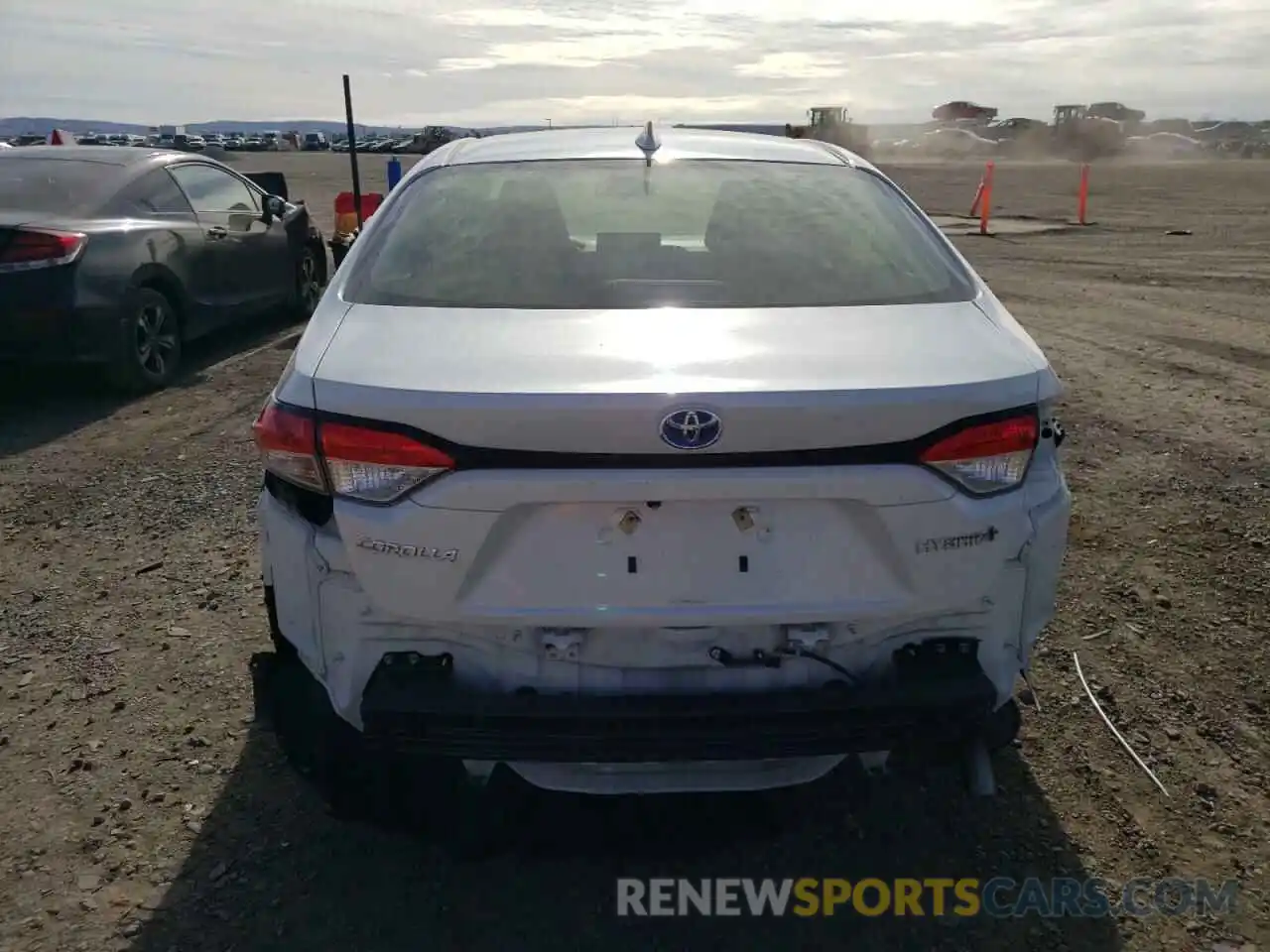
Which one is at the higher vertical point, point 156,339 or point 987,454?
point 987,454

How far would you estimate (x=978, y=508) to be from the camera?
2215 mm

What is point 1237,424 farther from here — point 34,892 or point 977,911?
point 34,892

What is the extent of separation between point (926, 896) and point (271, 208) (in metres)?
7.28

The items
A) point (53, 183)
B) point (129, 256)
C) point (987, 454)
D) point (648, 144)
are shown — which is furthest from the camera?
point (53, 183)

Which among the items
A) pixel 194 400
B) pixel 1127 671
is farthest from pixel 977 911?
pixel 194 400

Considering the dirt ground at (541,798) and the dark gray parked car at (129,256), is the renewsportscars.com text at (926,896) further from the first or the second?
the dark gray parked car at (129,256)

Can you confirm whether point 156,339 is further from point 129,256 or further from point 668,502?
point 668,502

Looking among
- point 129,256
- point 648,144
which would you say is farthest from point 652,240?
point 129,256

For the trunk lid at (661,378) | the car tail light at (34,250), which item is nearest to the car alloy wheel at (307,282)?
the car tail light at (34,250)

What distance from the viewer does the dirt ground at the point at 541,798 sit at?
2.54 metres

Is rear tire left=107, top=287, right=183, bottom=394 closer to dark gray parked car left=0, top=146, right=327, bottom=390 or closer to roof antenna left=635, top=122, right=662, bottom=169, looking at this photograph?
dark gray parked car left=0, top=146, right=327, bottom=390

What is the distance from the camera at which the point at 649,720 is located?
217 cm

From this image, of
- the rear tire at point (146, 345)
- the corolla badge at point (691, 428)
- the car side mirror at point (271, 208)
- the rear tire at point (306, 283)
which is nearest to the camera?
the corolla badge at point (691, 428)

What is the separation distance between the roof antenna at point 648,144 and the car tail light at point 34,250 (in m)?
4.34
